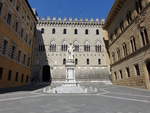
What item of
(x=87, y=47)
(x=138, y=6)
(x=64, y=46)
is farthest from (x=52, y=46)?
(x=138, y=6)

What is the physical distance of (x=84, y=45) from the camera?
32.2 m

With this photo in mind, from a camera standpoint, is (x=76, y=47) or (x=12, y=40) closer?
(x=12, y=40)

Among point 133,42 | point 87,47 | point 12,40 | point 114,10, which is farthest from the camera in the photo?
point 87,47

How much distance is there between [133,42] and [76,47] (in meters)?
17.0

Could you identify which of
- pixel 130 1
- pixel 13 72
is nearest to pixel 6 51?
pixel 13 72

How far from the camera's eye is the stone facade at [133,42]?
1453 cm

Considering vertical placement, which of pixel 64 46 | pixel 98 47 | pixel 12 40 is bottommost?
pixel 12 40

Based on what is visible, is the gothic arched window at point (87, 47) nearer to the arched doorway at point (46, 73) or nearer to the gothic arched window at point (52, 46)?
the gothic arched window at point (52, 46)

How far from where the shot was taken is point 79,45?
105 feet

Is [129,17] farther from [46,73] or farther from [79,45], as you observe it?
[46,73]

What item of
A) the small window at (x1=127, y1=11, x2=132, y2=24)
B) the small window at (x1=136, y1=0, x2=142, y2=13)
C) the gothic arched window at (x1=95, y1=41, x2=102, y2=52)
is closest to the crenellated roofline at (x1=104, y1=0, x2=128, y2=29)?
the small window at (x1=127, y1=11, x2=132, y2=24)

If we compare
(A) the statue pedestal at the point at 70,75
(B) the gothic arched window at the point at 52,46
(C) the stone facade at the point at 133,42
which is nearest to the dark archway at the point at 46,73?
(B) the gothic arched window at the point at 52,46

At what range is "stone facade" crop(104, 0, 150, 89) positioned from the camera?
14.5 metres

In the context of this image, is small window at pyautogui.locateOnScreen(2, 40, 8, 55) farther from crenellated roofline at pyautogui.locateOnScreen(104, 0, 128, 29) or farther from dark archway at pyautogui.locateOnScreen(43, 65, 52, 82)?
crenellated roofline at pyautogui.locateOnScreen(104, 0, 128, 29)
